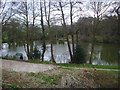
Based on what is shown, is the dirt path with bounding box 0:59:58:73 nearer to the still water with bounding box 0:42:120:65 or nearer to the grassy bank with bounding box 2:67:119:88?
the still water with bounding box 0:42:120:65

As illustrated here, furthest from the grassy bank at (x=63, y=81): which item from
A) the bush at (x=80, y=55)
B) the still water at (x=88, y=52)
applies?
the bush at (x=80, y=55)

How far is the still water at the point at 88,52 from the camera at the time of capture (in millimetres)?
845

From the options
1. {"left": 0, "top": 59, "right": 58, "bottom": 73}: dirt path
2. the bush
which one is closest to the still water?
the bush

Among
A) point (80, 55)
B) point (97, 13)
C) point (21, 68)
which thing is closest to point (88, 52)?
point (80, 55)

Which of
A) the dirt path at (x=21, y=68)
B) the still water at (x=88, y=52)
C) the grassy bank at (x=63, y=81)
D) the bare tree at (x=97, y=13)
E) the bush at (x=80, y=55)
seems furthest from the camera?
the bush at (x=80, y=55)

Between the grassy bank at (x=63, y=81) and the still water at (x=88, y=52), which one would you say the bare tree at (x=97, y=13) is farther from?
the grassy bank at (x=63, y=81)

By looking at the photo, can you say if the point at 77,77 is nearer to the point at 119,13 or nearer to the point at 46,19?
the point at 119,13

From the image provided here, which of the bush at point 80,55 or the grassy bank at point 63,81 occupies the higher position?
the bush at point 80,55

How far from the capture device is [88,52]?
1.51 meters

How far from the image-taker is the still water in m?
0.84

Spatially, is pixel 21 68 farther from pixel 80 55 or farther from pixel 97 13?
pixel 97 13

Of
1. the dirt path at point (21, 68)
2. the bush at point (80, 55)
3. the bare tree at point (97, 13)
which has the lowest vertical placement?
the dirt path at point (21, 68)

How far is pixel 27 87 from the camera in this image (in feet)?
3.20

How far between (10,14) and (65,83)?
1.70 metres
